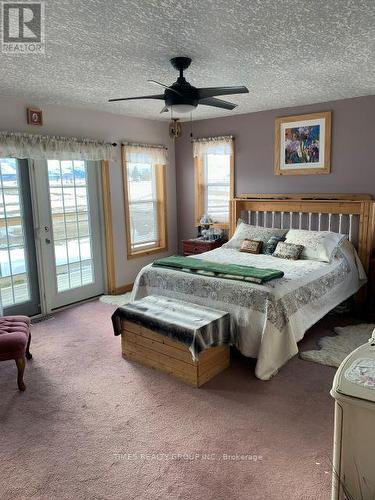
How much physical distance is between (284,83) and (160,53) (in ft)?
4.86

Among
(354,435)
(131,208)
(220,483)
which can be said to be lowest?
(220,483)

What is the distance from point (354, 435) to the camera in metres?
1.34

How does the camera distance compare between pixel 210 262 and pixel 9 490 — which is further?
pixel 210 262

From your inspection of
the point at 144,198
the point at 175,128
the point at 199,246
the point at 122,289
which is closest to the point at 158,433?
the point at 122,289

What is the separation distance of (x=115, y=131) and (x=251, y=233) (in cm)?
231

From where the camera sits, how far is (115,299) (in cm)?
514

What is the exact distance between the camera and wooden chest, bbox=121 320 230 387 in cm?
297

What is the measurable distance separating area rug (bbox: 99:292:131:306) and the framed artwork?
2.65 metres

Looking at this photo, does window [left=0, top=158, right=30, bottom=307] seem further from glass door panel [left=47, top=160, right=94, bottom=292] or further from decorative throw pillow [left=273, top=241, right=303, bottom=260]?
decorative throw pillow [left=273, top=241, right=303, bottom=260]

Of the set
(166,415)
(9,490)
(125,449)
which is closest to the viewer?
(9,490)

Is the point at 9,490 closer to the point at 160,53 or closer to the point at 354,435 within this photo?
the point at 354,435

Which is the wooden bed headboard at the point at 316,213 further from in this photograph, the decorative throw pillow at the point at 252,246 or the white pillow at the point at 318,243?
the decorative throw pillow at the point at 252,246

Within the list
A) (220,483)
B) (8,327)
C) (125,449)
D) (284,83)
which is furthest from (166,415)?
(284,83)

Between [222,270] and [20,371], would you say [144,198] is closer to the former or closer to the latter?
[222,270]
